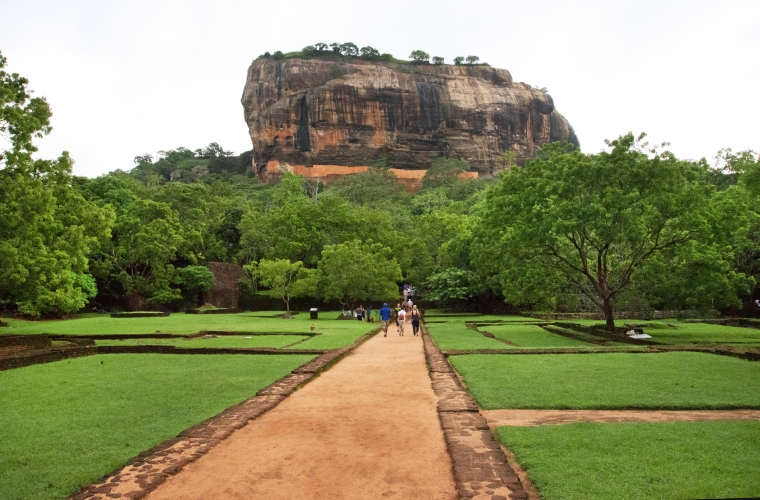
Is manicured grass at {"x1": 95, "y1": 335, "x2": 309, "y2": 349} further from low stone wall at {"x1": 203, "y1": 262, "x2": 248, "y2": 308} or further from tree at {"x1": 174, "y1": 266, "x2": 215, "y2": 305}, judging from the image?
low stone wall at {"x1": 203, "y1": 262, "x2": 248, "y2": 308}

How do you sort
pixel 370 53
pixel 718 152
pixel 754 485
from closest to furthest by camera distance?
pixel 754 485 → pixel 718 152 → pixel 370 53

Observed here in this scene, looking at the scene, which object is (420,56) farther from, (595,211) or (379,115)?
(595,211)

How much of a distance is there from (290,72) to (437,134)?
1030 inches

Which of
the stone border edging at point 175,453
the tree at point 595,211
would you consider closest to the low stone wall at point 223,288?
the tree at point 595,211

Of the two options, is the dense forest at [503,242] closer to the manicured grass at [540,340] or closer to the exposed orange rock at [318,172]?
the manicured grass at [540,340]

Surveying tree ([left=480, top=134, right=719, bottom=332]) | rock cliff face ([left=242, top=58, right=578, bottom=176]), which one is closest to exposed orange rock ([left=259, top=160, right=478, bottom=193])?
rock cliff face ([left=242, top=58, right=578, bottom=176])

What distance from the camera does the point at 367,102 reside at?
3381 inches

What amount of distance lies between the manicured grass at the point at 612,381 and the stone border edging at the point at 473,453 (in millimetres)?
460

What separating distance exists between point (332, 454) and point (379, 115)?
84923 mm

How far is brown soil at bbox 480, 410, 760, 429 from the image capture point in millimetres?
6082

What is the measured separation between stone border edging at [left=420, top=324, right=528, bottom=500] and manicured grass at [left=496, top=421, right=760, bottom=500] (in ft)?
0.63

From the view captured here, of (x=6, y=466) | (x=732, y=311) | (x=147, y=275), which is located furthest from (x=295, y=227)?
(x=6, y=466)

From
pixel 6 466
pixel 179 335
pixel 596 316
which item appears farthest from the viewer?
pixel 596 316

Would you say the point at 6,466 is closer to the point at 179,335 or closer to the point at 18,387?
the point at 18,387
